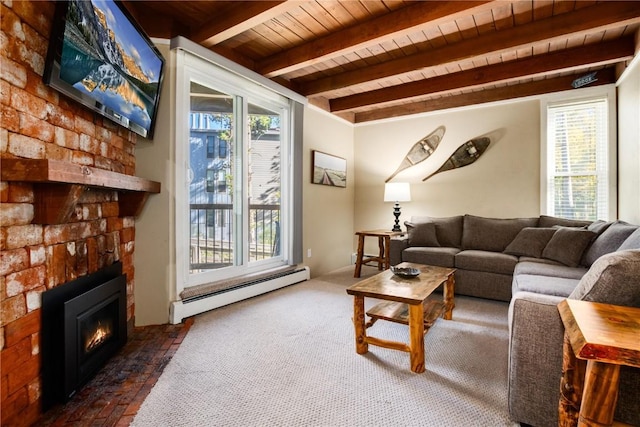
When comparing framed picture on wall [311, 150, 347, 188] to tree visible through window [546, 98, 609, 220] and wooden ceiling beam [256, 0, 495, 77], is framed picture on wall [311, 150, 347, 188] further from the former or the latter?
tree visible through window [546, 98, 609, 220]

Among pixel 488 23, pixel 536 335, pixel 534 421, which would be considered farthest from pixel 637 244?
pixel 488 23

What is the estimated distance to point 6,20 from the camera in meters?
1.26

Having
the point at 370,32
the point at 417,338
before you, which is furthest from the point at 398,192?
the point at 417,338

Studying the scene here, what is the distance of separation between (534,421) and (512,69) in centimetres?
341

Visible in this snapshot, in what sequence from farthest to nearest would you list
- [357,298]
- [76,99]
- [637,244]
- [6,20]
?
1. [357,298]
2. [637,244]
3. [76,99]
4. [6,20]

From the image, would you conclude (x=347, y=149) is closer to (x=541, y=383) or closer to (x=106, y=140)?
(x=106, y=140)

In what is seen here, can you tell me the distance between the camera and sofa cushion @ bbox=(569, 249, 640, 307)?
1118mm

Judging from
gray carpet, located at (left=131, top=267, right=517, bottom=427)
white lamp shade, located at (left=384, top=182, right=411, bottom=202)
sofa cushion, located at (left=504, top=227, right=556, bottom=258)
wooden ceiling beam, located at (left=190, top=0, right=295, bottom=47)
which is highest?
wooden ceiling beam, located at (left=190, top=0, right=295, bottom=47)

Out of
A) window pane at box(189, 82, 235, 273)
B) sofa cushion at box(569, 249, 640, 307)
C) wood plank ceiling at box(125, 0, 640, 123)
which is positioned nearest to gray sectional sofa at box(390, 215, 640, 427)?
sofa cushion at box(569, 249, 640, 307)

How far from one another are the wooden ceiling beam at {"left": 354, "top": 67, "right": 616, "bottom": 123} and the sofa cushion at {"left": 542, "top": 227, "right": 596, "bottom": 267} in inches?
72.2

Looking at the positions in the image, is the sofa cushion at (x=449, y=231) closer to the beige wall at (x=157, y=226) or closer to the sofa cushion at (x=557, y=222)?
the sofa cushion at (x=557, y=222)

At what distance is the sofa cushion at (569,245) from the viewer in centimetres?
274

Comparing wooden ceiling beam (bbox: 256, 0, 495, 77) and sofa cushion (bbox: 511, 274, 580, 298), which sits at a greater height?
wooden ceiling beam (bbox: 256, 0, 495, 77)

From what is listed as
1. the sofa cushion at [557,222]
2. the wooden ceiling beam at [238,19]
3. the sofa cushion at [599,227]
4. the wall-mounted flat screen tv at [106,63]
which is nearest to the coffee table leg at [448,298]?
the sofa cushion at [599,227]
